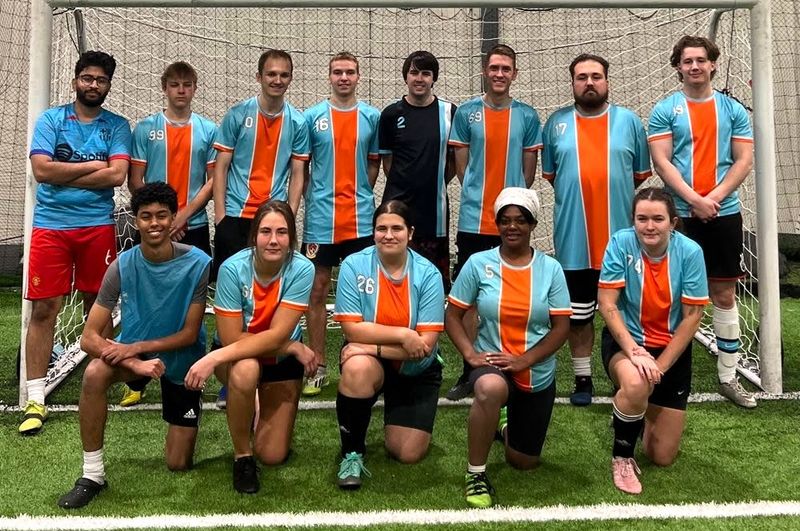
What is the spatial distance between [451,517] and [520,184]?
1.96 meters

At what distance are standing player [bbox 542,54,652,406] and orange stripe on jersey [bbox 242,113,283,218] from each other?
55.2 inches

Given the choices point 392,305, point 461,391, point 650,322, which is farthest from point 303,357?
point 650,322

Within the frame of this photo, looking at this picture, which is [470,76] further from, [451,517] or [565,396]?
[451,517]

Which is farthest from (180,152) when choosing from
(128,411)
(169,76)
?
(128,411)

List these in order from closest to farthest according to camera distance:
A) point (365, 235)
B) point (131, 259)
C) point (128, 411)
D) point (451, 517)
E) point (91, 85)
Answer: point (451, 517) < point (131, 259) < point (91, 85) < point (128, 411) < point (365, 235)

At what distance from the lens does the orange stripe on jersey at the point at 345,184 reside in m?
4.31

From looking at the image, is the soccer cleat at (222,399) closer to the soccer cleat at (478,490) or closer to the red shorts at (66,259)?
the red shorts at (66,259)

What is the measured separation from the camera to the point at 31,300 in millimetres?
3912

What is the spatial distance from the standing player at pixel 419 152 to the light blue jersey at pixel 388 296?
103 centimetres

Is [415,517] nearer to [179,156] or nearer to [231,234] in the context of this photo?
[231,234]

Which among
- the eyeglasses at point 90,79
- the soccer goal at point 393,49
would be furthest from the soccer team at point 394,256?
the soccer goal at point 393,49

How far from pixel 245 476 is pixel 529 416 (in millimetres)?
1132

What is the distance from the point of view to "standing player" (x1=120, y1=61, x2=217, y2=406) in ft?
13.9

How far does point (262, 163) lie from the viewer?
418cm
